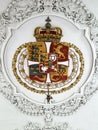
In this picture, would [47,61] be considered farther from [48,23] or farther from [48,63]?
[48,23]

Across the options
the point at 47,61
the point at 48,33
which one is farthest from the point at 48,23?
the point at 47,61

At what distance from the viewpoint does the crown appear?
5.76ft

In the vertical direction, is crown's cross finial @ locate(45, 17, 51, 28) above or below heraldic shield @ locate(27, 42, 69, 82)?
above

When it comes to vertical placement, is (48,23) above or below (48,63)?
above

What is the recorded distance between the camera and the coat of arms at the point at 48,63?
69.6 inches

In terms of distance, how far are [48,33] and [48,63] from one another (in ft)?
0.54

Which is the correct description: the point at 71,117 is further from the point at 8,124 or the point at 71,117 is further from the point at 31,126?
the point at 8,124

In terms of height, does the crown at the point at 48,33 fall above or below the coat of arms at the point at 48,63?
above

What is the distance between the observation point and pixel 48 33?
5.77 feet

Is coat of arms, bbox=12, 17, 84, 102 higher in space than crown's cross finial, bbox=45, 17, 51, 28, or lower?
→ lower

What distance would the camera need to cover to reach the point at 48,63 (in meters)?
1.80

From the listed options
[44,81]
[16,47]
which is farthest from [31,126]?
[16,47]

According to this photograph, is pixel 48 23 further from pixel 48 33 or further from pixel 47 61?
pixel 47 61

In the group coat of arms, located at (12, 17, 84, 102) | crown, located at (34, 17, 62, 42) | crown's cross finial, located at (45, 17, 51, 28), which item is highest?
crown's cross finial, located at (45, 17, 51, 28)
